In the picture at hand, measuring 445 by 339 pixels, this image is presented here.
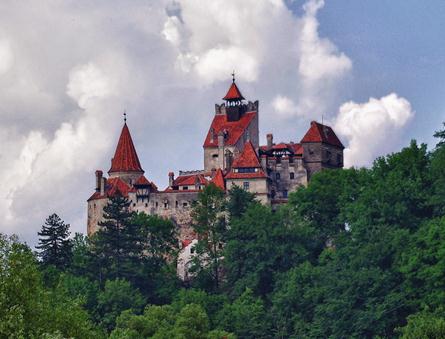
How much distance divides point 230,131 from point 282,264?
23.6 m

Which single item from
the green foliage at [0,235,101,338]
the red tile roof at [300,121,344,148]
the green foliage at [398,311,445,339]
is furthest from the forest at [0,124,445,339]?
the red tile roof at [300,121,344,148]

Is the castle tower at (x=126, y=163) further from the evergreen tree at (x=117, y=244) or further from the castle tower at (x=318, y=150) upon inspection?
the castle tower at (x=318, y=150)

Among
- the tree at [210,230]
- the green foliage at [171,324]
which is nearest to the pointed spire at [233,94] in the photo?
the tree at [210,230]

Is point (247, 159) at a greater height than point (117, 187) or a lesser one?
greater

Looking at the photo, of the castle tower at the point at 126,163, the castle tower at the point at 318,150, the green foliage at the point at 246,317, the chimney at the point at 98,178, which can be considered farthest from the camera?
the castle tower at the point at 126,163

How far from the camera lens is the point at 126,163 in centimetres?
11994

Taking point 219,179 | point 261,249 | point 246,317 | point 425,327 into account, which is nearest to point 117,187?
point 219,179

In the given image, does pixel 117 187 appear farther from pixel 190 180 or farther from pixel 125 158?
pixel 190 180

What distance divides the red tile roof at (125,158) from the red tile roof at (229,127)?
6.37m

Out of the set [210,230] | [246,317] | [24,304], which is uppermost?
[210,230]

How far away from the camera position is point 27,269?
188 feet

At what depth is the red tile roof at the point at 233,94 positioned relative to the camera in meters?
124

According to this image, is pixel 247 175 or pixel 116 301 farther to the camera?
pixel 247 175

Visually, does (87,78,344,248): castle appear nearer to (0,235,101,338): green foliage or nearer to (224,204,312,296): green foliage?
(224,204,312,296): green foliage
